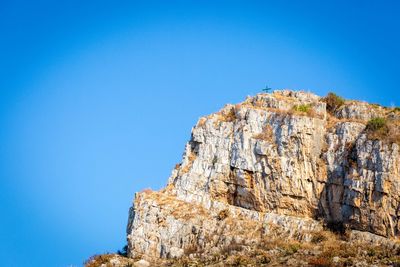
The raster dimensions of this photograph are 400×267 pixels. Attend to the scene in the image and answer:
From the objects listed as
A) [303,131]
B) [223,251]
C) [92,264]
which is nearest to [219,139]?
[303,131]

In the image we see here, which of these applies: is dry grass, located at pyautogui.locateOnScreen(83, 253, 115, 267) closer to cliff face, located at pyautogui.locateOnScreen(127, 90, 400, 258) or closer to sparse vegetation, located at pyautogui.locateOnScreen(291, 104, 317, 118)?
cliff face, located at pyautogui.locateOnScreen(127, 90, 400, 258)

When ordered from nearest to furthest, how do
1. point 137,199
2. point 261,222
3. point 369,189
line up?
point 369,189 → point 261,222 → point 137,199

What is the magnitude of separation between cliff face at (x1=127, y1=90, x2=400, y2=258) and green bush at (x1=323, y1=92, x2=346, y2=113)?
488 millimetres

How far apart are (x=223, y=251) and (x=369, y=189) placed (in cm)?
1100

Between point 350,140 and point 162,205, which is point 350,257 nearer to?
point 350,140

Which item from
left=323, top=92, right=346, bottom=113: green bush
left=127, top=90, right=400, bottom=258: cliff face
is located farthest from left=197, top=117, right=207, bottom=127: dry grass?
left=323, top=92, right=346, bottom=113: green bush

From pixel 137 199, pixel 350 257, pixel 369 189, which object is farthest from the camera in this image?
pixel 137 199

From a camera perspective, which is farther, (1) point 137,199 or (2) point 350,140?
(1) point 137,199

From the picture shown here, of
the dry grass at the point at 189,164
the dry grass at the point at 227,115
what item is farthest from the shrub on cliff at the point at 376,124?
the dry grass at the point at 189,164

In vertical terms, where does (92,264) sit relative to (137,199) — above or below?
below

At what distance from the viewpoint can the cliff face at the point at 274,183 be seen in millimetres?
44219

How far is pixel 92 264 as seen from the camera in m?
47.9

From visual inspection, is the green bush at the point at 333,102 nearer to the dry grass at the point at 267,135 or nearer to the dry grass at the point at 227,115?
the dry grass at the point at 267,135

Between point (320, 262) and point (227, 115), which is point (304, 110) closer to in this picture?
point (227, 115)
